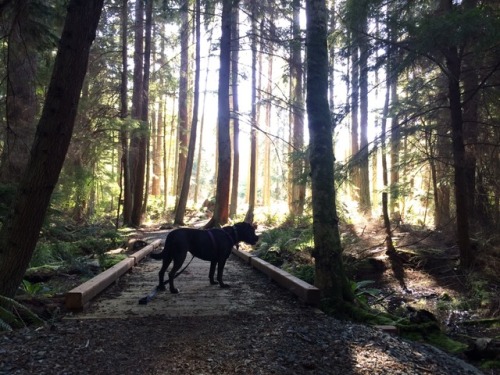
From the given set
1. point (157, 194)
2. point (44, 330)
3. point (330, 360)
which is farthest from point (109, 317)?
point (157, 194)

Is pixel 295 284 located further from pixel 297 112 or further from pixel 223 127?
pixel 297 112

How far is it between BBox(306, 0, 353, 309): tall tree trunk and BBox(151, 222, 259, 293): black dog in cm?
168

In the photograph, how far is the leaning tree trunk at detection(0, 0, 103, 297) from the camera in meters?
4.84

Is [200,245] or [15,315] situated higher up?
[200,245]

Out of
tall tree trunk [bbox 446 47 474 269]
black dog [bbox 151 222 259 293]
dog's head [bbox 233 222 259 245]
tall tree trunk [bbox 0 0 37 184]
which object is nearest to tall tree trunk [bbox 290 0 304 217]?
tall tree trunk [bbox 446 47 474 269]

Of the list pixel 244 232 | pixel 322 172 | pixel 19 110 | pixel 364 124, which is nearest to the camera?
pixel 322 172

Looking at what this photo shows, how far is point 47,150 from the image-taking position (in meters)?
4.90

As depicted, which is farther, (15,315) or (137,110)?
(137,110)

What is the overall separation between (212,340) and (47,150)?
114 inches

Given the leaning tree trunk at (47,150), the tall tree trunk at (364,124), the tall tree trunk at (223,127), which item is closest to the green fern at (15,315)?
the leaning tree trunk at (47,150)

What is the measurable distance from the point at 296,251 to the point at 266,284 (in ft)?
13.0

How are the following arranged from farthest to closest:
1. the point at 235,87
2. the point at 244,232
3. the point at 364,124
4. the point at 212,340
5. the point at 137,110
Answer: the point at 364,124
the point at 235,87
the point at 137,110
the point at 244,232
the point at 212,340

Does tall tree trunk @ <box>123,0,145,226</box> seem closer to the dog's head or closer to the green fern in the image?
the dog's head

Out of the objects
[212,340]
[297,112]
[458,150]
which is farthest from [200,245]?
[297,112]
